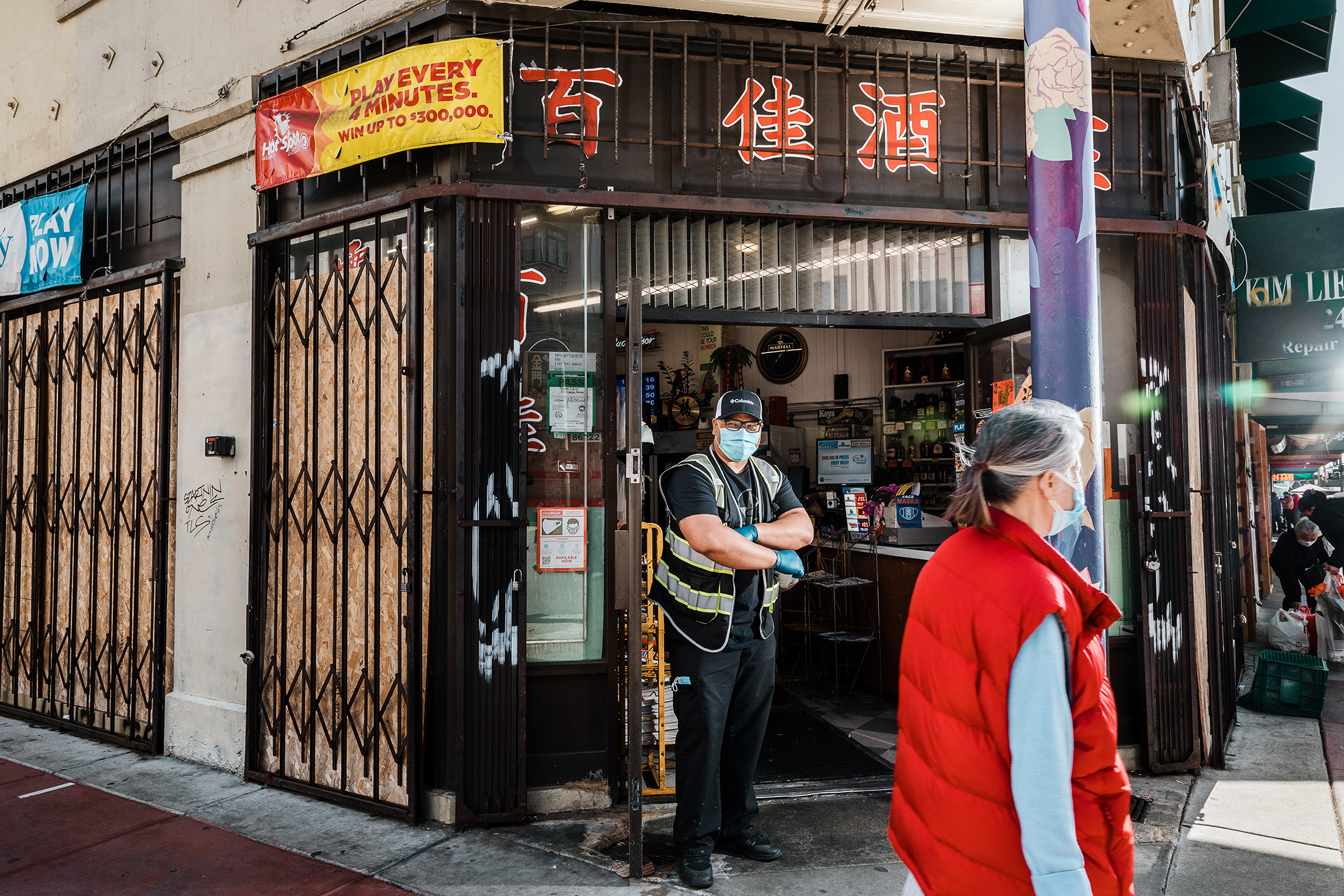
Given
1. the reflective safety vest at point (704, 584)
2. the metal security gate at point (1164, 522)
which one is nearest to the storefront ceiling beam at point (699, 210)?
the metal security gate at point (1164, 522)

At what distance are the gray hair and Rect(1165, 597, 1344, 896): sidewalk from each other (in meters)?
3.08

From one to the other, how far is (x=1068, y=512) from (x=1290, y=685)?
6660 mm

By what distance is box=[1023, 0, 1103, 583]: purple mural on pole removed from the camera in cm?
335

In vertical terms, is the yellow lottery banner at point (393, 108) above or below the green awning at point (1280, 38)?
below

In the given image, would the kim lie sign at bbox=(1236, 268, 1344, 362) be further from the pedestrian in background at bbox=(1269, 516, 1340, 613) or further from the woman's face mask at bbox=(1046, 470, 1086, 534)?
the woman's face mask at bbox=(1046, 470, 1086, 534)

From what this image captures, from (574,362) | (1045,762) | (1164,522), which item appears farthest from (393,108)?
(1164,522)

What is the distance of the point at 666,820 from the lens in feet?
15.5

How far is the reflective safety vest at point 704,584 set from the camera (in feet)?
13.2

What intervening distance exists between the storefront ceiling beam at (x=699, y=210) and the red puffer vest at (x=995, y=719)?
3.58m

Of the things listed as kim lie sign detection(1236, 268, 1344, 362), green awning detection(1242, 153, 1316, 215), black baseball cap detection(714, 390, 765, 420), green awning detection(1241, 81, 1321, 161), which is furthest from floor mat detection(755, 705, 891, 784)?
green awning detection(1242, 153, 1316, 215)

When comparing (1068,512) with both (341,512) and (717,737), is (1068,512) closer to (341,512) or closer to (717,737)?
(717,737)

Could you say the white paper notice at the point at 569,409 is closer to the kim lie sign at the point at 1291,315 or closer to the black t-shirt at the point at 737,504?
the black t-shirt at the point at 737,504

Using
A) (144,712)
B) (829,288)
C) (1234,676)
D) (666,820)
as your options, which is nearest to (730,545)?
(666,820)

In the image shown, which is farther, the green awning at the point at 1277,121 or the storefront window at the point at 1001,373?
the green awning at the point at 1277,121
